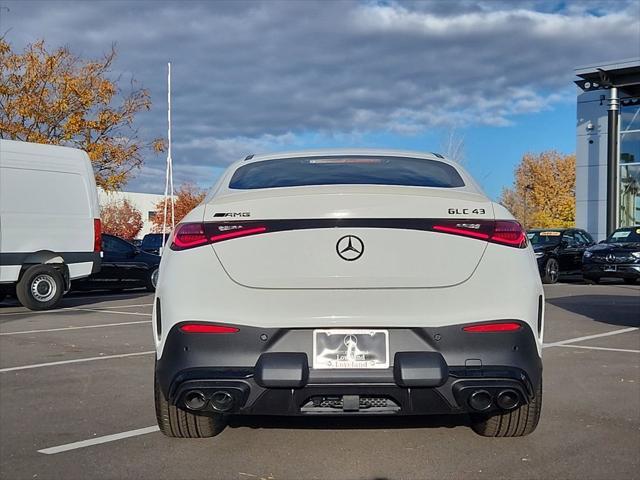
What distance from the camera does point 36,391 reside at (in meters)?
6.32

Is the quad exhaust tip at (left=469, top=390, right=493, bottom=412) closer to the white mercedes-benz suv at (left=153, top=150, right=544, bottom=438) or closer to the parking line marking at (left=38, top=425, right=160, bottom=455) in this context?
the white mercedes-benz suv at (left=153, top=150, right=544, bottom=438)

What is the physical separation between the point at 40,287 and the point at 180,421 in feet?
31.7

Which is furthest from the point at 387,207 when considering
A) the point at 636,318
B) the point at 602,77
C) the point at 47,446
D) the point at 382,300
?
the point at 602,77

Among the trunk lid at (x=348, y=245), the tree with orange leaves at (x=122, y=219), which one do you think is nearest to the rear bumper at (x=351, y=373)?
the trunk lid at (x=348, y=245)

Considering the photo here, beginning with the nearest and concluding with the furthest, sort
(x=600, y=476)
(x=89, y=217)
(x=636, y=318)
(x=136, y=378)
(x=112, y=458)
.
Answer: (x=600, y=476) < (x=112, y=458) < (x=136, y=378) < (x=636, y=318) < (x=89, y=217)

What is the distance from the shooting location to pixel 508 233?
3811 mm

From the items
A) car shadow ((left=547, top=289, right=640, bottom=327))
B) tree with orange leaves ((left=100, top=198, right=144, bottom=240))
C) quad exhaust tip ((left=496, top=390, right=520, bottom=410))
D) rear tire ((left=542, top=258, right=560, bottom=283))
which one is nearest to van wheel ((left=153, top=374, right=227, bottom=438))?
quad exhaust tip ((left=496, top=390, right=520, bottom=410))

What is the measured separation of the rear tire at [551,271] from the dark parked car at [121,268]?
9.87 m

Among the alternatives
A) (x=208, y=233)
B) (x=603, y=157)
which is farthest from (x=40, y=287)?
(x=603, y=157)

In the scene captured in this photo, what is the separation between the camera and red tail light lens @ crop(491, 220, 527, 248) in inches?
149

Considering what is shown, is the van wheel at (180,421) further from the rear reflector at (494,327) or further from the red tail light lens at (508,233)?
the red tail light lens at (508,233)

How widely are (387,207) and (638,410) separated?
295 cm

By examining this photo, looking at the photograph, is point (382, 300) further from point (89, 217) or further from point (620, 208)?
point (620, 208)

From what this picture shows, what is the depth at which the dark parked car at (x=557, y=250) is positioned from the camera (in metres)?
20.0
